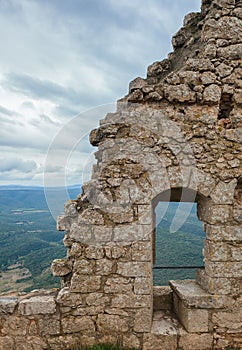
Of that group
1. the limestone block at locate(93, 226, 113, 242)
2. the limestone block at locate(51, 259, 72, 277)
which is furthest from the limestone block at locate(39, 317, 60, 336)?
the limestone block at locate(93, 226, 113, 242)

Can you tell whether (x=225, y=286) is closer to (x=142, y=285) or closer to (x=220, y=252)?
(x=220, y=252)

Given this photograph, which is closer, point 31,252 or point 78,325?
point 78,325

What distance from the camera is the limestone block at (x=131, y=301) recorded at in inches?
145

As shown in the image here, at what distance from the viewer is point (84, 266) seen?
3.74 meters

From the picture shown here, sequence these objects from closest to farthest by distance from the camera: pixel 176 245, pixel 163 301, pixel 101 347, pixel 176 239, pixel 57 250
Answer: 1. pixel 101 347
2. pixel 163 301
3. pixel 176 245
4. pixel 176 239
5. pixel 57 250

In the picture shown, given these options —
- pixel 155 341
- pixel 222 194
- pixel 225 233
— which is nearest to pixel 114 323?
pixel 155 341

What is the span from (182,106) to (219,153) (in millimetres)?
879

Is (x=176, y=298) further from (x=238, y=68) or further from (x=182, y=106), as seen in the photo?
(x=238, y=68)

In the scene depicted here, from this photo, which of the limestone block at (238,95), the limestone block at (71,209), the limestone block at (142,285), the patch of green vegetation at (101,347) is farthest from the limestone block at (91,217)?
the limestone block at (238,95)

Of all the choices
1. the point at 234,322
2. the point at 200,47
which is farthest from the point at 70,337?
the point at 200,47

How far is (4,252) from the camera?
3212cm

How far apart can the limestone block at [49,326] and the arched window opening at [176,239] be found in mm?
1725

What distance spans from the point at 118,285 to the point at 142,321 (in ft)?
1.98

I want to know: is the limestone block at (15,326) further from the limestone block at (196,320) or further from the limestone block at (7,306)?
the limestone block at (196,320)
